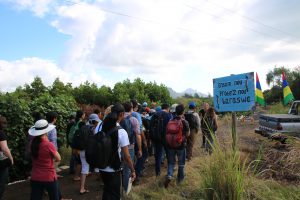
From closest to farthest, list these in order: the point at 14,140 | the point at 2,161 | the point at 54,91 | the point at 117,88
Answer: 1. the point at 2,161
2. the point at 14,140
3. the point at 117,88
4. the point at 54,91

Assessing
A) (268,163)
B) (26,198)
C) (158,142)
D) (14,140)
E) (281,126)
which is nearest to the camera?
(268,163)

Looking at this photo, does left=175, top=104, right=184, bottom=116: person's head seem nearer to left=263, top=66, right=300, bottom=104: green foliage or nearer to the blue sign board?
the blue sign board

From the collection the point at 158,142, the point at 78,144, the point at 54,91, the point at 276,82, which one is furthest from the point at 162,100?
the point at 276,82

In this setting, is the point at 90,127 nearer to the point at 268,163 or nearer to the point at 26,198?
the point at 26,198

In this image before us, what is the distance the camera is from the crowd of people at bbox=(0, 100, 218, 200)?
14.8ft

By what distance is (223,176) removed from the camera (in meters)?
4.52

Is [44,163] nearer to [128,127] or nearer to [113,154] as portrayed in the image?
[113,154]

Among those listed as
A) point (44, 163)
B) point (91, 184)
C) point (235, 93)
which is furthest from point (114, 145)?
point (91, 184)

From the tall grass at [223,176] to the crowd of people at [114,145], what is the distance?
330 millimetres

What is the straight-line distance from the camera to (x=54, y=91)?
1683 cm

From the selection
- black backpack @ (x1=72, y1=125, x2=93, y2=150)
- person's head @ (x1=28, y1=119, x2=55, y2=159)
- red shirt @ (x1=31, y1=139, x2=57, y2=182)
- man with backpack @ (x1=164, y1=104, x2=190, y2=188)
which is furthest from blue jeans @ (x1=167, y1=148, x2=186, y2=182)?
person's head @ (x1=28, y1=119, x2=55, y2=159)

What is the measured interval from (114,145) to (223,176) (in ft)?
5.49

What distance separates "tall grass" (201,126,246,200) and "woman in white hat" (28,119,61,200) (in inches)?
92.4

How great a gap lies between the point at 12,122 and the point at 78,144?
8.45 ft
